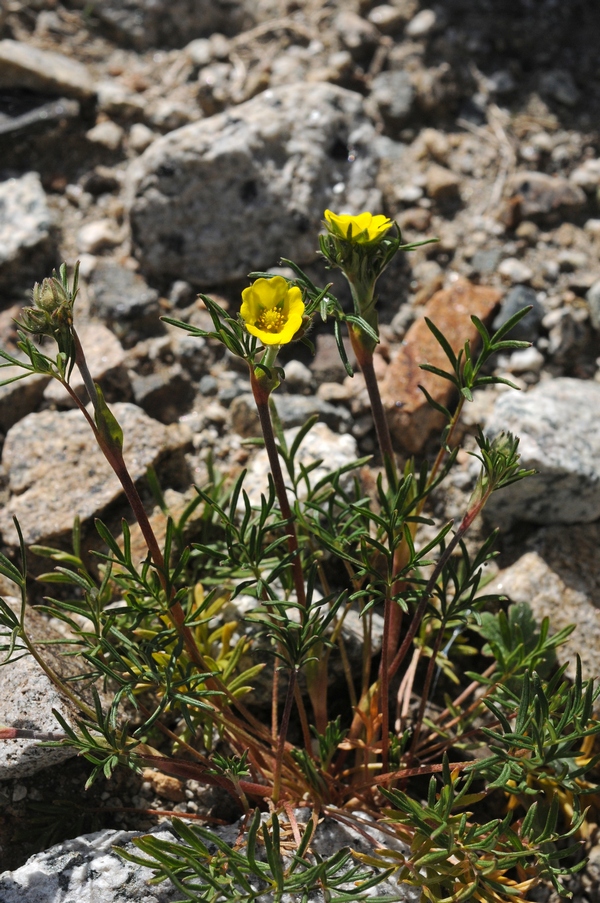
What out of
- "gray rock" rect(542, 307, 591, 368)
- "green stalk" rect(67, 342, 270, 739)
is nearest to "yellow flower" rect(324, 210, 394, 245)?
"green stalk" rect(67, 342, 270, 739)

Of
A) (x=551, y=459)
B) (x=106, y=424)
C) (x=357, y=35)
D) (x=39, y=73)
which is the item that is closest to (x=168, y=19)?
(x=39, y=73)

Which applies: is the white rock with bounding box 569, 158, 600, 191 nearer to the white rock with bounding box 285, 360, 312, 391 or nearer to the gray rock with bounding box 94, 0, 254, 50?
the white rock with bounding box 285, 360, 312, 391

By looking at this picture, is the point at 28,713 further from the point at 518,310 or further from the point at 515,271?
the point at 515,271

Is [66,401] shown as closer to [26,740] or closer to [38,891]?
[26,740]

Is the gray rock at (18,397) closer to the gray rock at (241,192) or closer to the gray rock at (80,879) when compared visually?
the gray rock at (241,192)

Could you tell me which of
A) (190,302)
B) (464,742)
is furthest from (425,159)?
(464,742)

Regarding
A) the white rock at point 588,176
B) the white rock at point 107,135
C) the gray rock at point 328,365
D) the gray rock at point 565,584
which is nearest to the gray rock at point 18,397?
the gray rock at point 328,365
